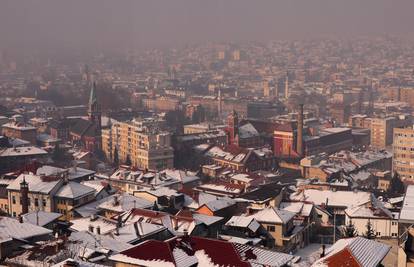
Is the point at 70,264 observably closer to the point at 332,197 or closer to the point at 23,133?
the point at 332,197

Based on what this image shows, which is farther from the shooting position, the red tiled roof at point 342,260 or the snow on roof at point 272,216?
the snow on roof at point 272,216

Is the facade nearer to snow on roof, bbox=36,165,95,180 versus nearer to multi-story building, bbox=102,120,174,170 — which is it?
multi-story building, bbox=102,120,174,170

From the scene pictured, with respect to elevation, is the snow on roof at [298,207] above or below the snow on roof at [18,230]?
below

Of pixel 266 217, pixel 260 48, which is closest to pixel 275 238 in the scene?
pixel 266 217

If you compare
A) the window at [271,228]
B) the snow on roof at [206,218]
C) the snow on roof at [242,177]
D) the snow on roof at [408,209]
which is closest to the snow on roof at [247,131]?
the snow on roof at [242,177]

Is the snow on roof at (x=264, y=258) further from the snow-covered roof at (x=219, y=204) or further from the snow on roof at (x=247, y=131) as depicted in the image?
the snow on roof at (x=247, y=131)

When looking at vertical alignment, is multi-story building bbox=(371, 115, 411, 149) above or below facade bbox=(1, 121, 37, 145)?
below

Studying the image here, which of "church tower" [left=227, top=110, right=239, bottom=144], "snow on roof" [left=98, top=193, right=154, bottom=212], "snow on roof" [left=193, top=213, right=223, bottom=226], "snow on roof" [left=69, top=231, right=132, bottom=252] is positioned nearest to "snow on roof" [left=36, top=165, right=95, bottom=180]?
"snow on roof" [left=98, top=193, right=154, bottom=212]

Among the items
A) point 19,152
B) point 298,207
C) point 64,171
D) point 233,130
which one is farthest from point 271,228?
point 233,130
